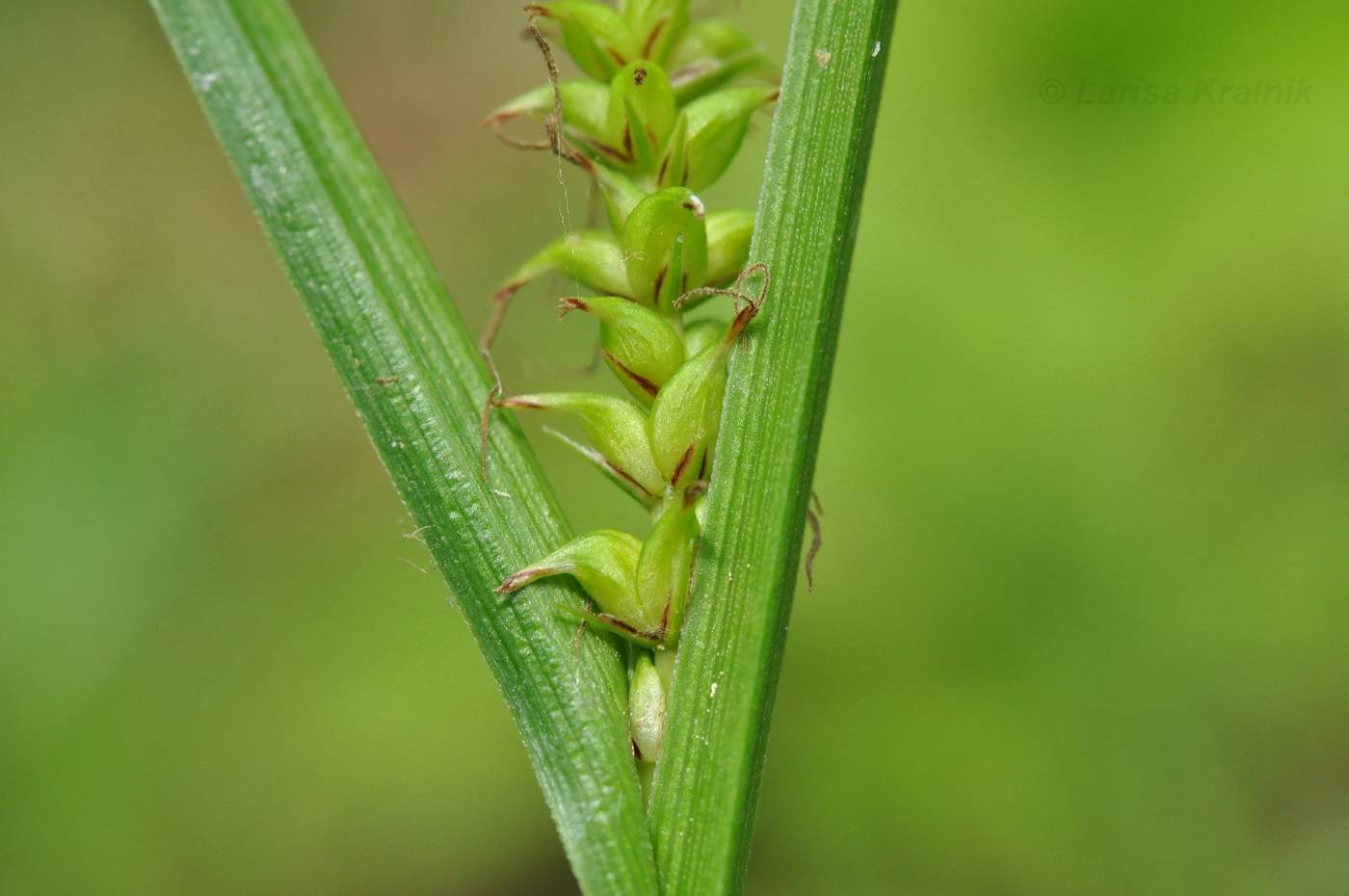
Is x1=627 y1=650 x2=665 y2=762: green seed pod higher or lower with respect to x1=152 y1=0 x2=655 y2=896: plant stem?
lower

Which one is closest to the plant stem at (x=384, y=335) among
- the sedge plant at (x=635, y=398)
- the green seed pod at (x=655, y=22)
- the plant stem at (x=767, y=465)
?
the sedge plant at (x=635, y=398)

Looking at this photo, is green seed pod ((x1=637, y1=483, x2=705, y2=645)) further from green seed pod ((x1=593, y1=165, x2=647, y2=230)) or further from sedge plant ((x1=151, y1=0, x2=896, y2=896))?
green seed pod ((x1=593, y1=165, x2=647, y2=230))

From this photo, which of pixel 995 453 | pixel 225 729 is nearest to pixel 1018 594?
pixel 995 453

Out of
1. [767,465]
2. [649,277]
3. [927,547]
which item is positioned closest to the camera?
[767,465]

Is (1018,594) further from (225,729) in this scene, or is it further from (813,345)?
(225,729)

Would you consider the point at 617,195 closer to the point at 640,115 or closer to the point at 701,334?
the point at 640,115

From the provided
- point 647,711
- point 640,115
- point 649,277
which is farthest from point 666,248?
point 647,711

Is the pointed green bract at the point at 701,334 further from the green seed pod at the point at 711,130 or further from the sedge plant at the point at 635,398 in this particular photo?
the green seed pod at the point at 711,130

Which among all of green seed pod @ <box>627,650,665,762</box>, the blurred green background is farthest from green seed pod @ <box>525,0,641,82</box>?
the blurred green background
